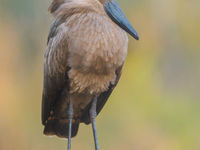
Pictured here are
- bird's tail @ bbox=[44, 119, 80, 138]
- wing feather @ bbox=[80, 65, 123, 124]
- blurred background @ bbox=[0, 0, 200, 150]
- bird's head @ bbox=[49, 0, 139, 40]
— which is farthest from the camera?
blurred background @ bbox=[0, 0, 200, 150]

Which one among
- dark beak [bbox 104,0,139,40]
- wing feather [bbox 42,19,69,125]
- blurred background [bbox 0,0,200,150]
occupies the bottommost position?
blurred background [bbox 0,0,200,150]

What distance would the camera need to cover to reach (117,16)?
3617mm

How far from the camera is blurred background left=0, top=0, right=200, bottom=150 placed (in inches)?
239

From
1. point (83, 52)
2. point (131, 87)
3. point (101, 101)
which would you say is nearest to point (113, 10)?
point (83, 52)

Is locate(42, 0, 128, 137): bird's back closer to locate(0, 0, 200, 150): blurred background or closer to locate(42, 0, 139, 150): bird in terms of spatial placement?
locate(42, 0, 139, 150): bird

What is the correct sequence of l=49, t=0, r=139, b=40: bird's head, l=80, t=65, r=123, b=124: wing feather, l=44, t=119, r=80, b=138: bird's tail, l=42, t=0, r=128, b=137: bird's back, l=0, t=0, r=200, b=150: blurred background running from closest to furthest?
l=42, t=0, r=128, b=137: bird's back, l=49, t=0, r=139, b=40: bird's head, l=80, t=65, r=123, b=124: wing feather, l=44, t=119, r=80, b=138: bird's tail, l=0, t=0, r=200, b=150: blurred background

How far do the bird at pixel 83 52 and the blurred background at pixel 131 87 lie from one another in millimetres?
2252

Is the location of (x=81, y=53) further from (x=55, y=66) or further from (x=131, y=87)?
(x=131, y=87)

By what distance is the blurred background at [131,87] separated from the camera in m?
6.06

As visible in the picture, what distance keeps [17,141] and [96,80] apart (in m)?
2.69

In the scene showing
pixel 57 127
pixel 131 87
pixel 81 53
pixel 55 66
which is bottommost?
pixel 131 87

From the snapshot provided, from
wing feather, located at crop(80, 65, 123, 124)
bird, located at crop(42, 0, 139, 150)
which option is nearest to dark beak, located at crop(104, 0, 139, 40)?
bird, located at crop(42, 0, 139, 150)

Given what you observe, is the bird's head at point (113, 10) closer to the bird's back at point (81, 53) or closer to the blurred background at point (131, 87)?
the bird's back at point (81, 53)

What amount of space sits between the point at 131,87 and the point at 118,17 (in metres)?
2.76
